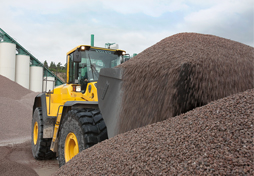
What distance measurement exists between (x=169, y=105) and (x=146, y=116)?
0.93 feet

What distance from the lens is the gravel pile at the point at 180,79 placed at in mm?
2213

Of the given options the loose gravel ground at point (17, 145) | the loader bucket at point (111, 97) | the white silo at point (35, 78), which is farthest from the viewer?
the white silo at point (35, 78)

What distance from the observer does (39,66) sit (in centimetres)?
2500

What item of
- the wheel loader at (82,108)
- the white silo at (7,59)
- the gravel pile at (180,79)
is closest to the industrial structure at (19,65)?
the white silo at (7,59)

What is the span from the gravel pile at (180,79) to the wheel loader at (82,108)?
0.25 meters

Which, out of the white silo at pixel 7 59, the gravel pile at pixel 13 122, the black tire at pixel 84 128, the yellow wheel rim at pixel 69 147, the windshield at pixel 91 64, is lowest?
the gravel pile at pixel 13 122

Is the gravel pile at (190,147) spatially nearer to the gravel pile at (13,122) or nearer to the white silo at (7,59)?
the gravel pile at (13,122)

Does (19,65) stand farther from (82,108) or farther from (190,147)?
(190,147)

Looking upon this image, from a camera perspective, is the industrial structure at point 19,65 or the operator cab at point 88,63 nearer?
the operator cab at point 88,63

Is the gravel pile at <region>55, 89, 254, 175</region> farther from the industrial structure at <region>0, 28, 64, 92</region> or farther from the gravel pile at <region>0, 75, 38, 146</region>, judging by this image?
the industrial structure at <region>0, 28, 64, 92</region>

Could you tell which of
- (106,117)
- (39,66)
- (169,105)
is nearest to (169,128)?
(169,105)

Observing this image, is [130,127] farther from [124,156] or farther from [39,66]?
[39,66]

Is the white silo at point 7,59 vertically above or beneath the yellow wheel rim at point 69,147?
above

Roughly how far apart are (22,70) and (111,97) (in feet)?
73.8
